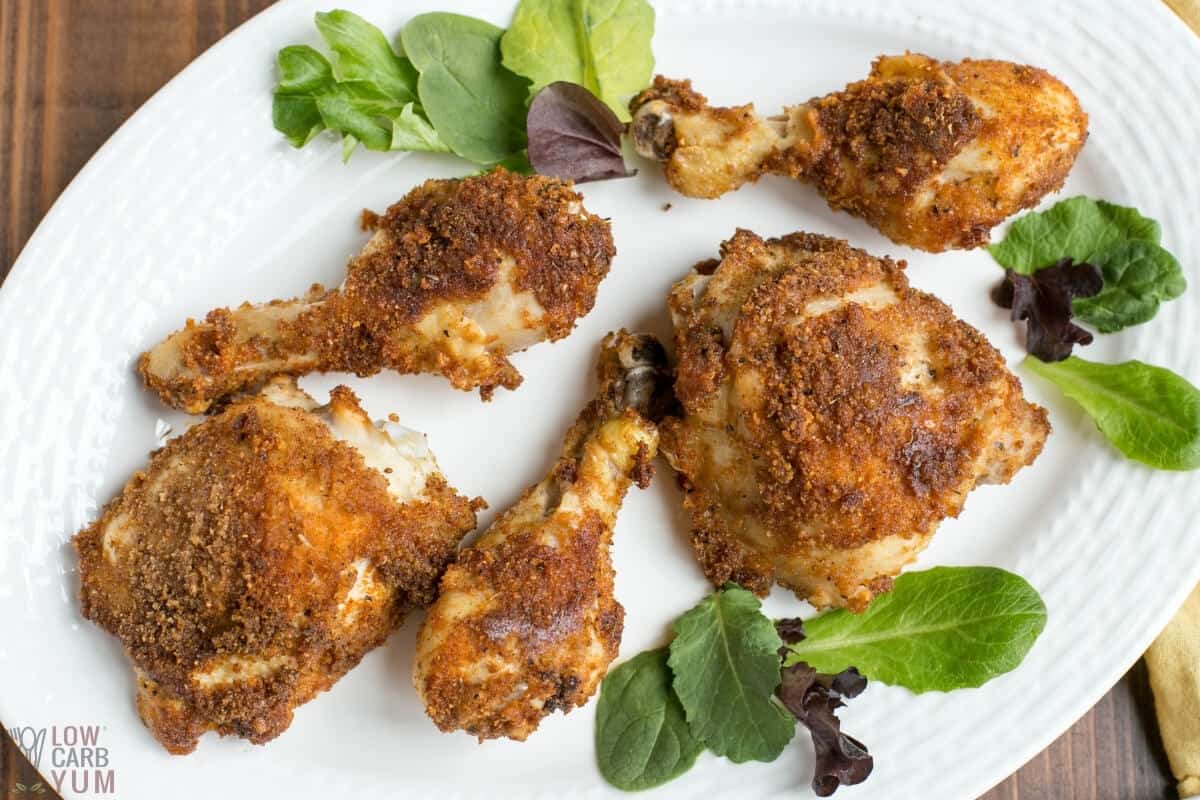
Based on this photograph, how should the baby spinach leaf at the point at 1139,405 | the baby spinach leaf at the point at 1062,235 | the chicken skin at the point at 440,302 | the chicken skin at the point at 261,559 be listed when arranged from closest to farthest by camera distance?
the chicken skin at the point at 261,559 → the chicken skin at the point at 440,302 → the baby spinach leaf at the point at 1139,405 → the baby spinach leaf at the point at 1062,235

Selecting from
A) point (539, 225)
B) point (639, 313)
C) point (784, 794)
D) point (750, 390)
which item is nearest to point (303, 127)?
point (539, 225)

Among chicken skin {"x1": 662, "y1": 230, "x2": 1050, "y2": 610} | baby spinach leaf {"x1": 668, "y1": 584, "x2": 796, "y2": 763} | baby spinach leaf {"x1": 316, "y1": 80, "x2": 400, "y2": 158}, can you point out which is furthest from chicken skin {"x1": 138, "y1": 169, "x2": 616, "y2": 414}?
baby spinach leaf {"x1": 668, "y1": 584, "x2": 796, "y2": 763}

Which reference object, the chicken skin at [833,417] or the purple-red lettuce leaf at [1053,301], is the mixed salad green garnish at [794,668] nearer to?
the chicken skin at [833,417]

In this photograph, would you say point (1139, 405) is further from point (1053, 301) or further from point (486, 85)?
point (486, 85)

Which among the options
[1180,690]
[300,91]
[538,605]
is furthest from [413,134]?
[1180,690]

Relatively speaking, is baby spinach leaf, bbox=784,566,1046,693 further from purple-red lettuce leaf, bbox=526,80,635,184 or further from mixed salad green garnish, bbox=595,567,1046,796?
purple-red lettuce leaf, bbox=526,80,635,184

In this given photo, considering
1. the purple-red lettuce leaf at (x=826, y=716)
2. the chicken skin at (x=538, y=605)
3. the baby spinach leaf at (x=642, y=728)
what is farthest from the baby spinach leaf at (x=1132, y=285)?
the baby spinach leaf at (x=642, y=728)
